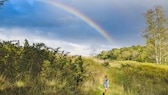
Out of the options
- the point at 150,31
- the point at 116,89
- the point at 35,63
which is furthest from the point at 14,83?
the point at 150,31

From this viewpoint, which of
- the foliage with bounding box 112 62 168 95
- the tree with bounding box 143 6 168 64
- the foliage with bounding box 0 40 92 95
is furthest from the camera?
the tree with bounding box 143 6 168 64

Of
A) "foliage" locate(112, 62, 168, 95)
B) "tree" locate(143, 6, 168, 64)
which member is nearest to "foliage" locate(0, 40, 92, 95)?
"foliage" locate(112, 62, 168, 95)

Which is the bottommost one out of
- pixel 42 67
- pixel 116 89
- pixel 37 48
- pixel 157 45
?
pixel 116 89

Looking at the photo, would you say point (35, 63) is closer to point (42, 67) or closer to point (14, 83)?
point (42, 67)

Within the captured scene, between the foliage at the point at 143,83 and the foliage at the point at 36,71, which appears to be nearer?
the foliage at the point at 36,71

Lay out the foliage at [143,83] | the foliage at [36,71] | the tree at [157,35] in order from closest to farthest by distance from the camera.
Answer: the foliage at [36,71] → the foliage at [143,83] → the tree at [157,35]

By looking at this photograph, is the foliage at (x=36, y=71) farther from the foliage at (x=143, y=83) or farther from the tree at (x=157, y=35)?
the tree at (x=157, y=35)

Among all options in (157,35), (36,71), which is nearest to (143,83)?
(36,71)

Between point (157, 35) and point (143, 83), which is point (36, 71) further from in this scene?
point (157, 35)

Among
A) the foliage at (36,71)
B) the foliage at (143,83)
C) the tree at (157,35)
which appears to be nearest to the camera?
the foliage at (36,71)

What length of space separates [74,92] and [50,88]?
1.76 meters

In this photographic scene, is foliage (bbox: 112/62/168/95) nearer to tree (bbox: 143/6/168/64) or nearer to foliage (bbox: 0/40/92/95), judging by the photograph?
foliage (bbox: 0/40/92/95)

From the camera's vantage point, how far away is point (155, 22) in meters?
71.9

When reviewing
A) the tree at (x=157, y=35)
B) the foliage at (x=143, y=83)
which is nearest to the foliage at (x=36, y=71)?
the foliage at (x=143, y=83)
